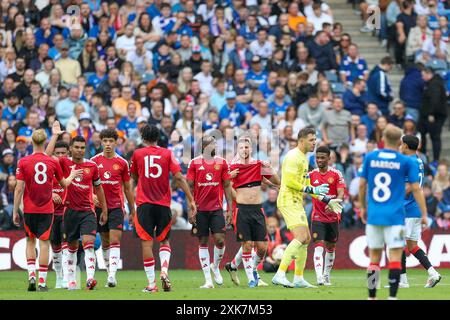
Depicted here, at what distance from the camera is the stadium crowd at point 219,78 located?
29.3m

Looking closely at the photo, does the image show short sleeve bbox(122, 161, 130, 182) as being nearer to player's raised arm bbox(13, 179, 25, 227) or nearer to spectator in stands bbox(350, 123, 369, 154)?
player's raised arm bbox(13, 179, 25, 227)

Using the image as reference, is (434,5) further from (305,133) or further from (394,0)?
(305,133)

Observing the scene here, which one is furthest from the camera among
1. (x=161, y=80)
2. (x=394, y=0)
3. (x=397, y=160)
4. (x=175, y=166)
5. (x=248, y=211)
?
(x=394, y=0)

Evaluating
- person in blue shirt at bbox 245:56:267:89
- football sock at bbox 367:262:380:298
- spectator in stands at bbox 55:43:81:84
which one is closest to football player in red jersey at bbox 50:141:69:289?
football sock at bbox 367:262:380:298

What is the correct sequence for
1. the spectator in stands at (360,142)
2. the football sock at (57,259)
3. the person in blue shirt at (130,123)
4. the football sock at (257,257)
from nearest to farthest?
1. the football sock at (57,259)
2. the football sock at (257,257)
3. the person in blue shirt at (130,123)
4. the spectator in stands at (360,142)

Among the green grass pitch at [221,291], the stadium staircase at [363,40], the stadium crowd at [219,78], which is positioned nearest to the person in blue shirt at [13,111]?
the stadium crowd at [219,78]

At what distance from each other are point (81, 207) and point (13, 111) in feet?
33.2

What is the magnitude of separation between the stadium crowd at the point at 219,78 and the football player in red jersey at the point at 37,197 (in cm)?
798

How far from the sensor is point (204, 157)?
21.1 m

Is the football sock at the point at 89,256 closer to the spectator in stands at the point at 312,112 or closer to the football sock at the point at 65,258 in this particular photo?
the football sock at the point at 65,258
